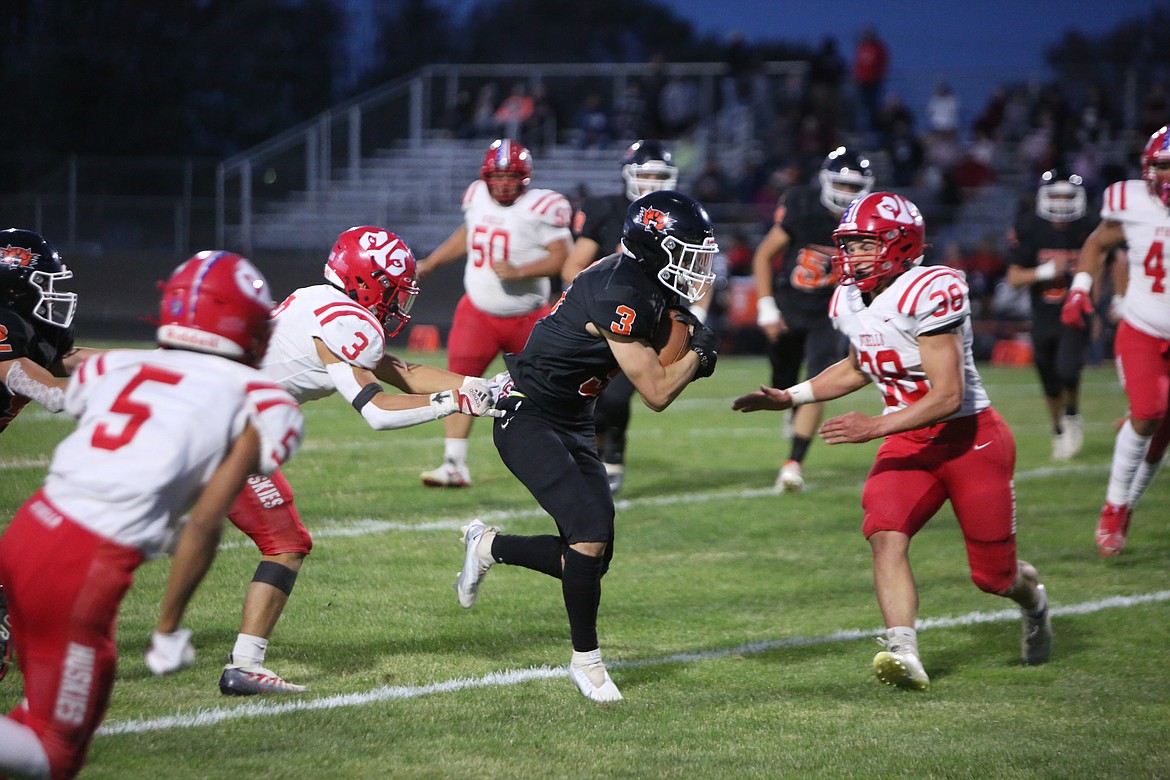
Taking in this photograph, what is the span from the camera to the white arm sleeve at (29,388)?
412 cm

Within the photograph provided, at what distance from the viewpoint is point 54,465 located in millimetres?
3080

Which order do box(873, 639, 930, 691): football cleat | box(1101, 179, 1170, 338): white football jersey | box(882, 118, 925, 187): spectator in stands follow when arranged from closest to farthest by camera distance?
1. box(873, 639, 930, 691): football cleat
2. box(1101, 179, 1170, 338): white football jersey
3. box(882, 118, 925, 187): spectator in stands

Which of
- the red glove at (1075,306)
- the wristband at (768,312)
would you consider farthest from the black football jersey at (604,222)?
the red glove at (1075,306)

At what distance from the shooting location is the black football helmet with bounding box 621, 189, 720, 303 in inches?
177

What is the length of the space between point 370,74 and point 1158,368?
22164 mm

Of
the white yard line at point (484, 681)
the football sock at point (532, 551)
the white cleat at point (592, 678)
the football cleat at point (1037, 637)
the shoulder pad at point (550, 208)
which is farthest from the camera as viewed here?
the shoulder pad at point (550, 208)

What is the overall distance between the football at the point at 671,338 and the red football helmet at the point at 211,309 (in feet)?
5.77

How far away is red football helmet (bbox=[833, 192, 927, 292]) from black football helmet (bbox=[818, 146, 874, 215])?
139 inches

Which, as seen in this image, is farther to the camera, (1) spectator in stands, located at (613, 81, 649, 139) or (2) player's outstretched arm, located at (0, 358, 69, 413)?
(1) spectator in stands, located at (613, 81, 649, 139)

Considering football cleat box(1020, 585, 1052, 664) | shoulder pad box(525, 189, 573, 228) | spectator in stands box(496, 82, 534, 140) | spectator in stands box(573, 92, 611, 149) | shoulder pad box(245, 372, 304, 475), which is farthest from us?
spectator in stands box(573, 92, 611, 149)

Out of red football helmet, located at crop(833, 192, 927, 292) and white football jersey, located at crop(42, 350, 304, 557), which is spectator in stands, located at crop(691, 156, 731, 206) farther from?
white football jersey, located at crop(42, 350, 304, 557)

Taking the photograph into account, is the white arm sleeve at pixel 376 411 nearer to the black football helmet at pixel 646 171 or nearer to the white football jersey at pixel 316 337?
the white football jersey at pixel 316 337

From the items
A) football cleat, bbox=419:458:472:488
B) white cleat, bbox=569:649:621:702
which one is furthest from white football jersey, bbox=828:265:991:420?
football cleat, bbox=419:458:472:488

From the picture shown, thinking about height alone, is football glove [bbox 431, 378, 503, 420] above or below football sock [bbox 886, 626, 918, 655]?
above
